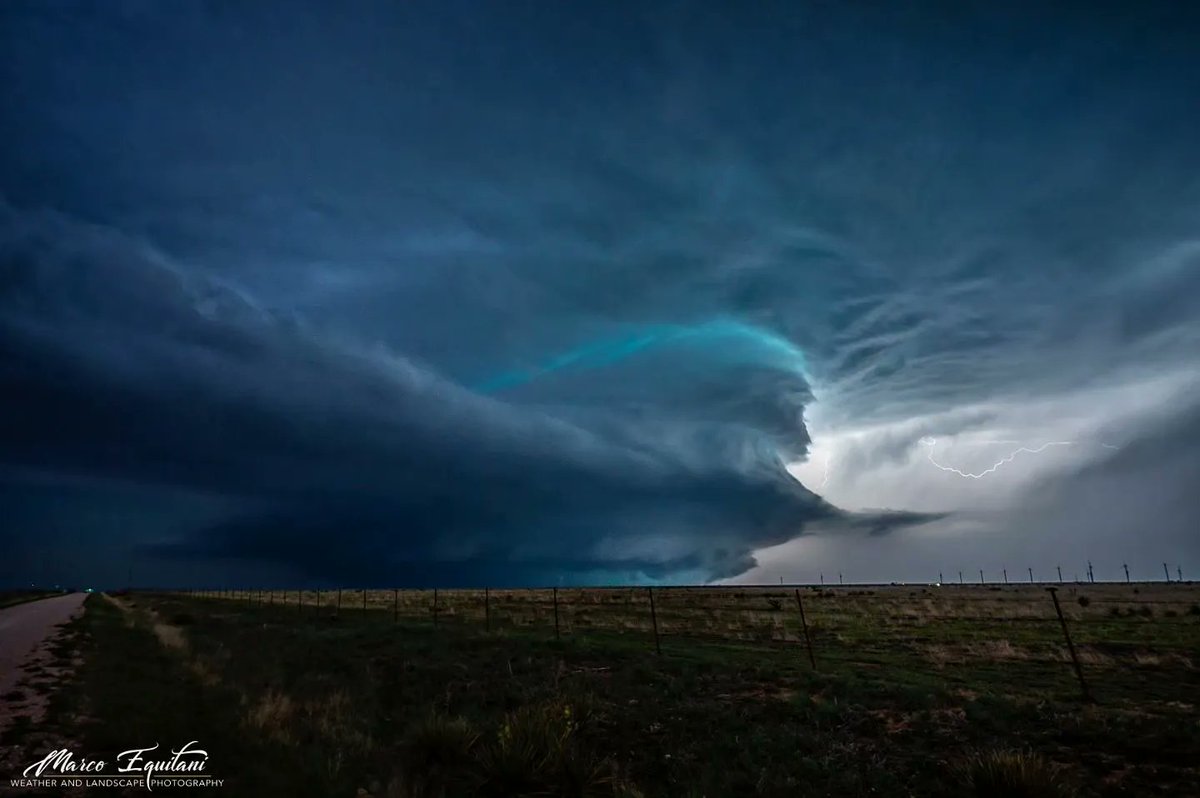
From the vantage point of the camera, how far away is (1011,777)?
939 cm

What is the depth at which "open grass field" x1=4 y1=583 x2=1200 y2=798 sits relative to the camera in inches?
416

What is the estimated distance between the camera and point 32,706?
15.5 m

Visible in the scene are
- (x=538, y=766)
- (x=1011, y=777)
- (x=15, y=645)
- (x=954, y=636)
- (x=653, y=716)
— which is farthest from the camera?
(x=954, y=636)

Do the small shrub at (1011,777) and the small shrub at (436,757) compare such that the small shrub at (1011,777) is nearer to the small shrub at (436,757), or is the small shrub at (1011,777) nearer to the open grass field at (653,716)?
the open grass field at (653,716)

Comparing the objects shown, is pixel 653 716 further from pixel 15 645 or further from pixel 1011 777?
pixel 15 645

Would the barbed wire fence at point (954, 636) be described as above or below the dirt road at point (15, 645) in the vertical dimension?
below

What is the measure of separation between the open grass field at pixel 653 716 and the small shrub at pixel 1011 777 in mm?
30

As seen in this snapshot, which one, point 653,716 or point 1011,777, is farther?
point 653,716

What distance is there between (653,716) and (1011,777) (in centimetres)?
720

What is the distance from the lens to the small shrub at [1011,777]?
928 centimetres

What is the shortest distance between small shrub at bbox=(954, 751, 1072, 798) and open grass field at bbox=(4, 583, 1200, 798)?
3 cm

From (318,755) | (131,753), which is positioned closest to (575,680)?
(318,755)

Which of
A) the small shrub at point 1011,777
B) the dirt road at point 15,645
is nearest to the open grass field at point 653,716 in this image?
the small shrub at point 1011,777

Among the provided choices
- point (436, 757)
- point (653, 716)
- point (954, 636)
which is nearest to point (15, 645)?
point (436, 757)
